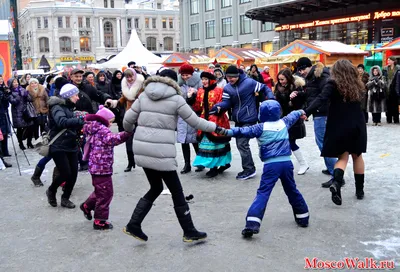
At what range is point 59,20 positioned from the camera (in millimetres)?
92062

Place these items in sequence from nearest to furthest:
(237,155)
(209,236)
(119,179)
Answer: (209,236)
(119,179)
(237,155)

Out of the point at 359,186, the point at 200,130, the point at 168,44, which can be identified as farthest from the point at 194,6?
the point at 359,186

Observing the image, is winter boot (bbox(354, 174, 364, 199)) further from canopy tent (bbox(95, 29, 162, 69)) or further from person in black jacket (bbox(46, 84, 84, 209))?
canopy tent (bbox(95, 29, 162, 69))

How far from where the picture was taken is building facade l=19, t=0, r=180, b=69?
301 feet

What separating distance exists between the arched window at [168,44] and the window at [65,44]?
66.4 feet

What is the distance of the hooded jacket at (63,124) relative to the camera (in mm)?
5718

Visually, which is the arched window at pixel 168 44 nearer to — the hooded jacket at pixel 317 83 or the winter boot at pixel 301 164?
the winter boot at pixel 301 164

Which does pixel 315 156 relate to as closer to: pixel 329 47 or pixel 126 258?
pixel 126 258

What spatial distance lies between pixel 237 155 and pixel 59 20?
90018mm

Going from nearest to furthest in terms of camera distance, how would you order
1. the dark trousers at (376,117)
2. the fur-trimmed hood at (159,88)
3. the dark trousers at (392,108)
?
the fur-trimmed hood at (159,88) → the dark trousers at (376,117) → the dark trousers at (392,108)

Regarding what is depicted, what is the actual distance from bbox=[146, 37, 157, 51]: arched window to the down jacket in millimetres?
97350

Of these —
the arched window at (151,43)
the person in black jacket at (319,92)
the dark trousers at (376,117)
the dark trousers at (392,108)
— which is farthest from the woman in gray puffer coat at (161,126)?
the arched window at (151,43)

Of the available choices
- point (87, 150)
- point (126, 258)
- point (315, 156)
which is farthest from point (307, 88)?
point (126, 258)

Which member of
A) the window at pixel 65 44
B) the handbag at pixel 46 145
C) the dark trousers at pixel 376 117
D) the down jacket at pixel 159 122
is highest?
the window at pixel 65 44
